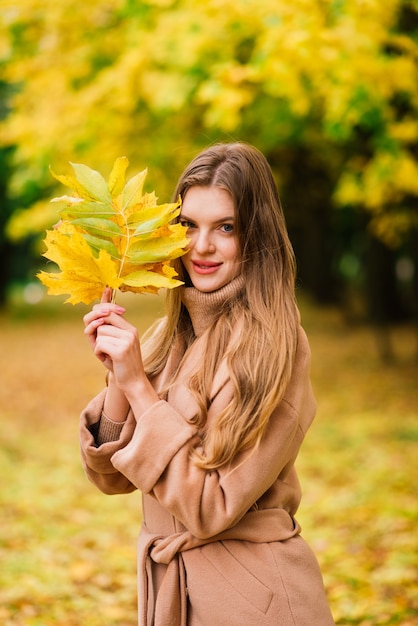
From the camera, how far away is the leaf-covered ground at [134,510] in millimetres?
4441

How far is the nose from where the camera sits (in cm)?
205

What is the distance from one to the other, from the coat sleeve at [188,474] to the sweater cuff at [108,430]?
17 centimetres

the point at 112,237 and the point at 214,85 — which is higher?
the point at 214,85

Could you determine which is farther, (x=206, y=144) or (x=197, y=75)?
(x=206, y=144)

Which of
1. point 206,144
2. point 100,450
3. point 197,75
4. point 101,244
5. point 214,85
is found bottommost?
point 100,450

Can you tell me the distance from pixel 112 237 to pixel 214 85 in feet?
14.1

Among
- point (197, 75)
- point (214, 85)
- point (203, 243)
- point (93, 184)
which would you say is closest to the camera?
point (93, 184)

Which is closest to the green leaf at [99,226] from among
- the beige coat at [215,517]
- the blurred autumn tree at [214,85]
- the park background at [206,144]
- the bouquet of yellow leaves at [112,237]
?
the bouquet of yellow leaves at [112,237]

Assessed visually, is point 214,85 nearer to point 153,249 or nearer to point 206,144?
point 206,144

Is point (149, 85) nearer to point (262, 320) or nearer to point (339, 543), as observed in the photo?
point (339, 543)

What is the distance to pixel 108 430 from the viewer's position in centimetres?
209

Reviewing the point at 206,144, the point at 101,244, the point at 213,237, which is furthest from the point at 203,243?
the point at 206,144

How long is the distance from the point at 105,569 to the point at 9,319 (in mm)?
18600

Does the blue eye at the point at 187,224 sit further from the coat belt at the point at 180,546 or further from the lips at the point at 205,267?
the coat belt at the point at 180,546
